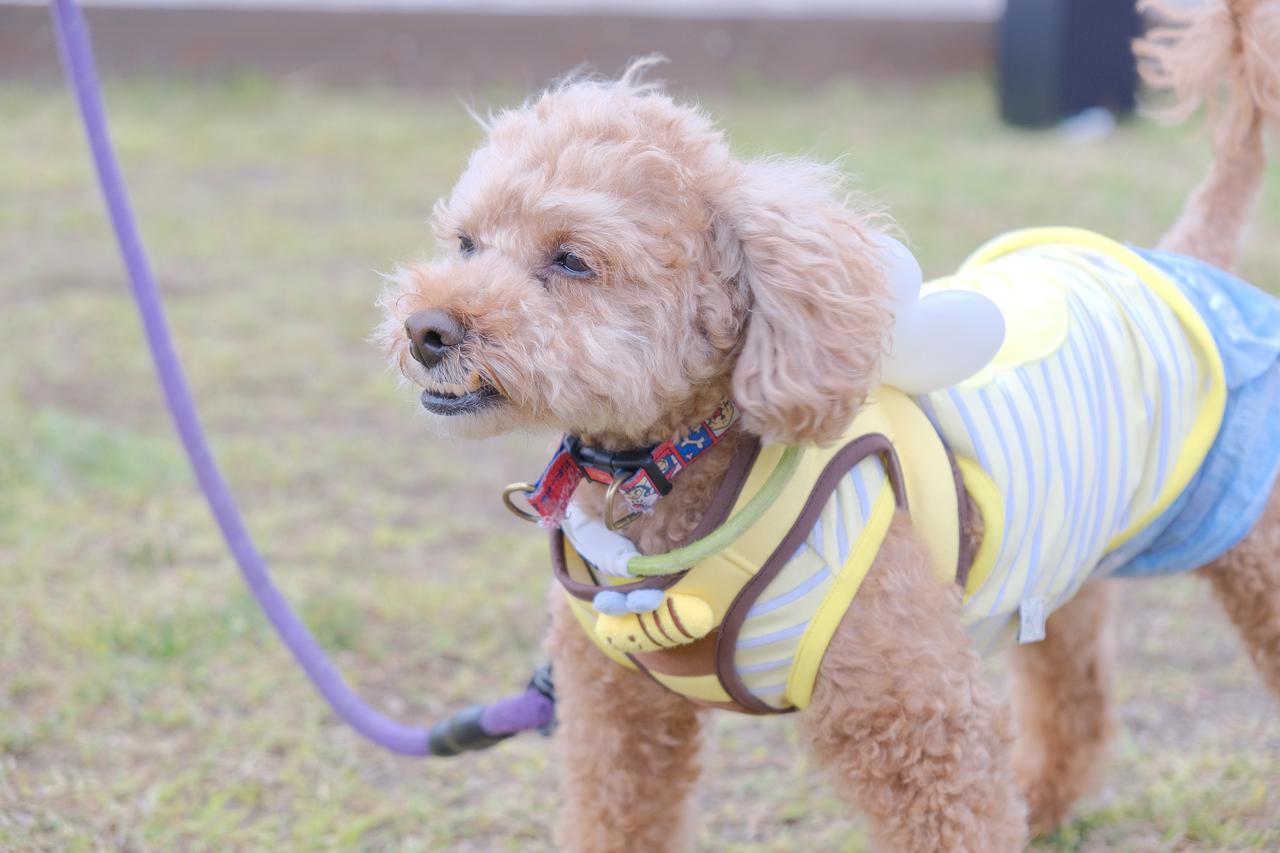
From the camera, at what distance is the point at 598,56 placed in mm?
8594

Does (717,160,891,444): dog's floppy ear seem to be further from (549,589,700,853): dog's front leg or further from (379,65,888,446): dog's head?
(549,589,700,853): dog's front leg

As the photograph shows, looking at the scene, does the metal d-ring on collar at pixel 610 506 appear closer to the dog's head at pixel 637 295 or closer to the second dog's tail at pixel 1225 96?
the dog's head at pixel 637 295

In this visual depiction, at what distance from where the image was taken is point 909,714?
1.70 meters

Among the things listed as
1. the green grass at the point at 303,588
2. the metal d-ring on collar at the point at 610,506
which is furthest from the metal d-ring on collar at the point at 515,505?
the green grass at the point at 303,588

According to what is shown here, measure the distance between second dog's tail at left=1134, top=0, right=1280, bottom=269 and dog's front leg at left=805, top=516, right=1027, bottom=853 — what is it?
101 cm

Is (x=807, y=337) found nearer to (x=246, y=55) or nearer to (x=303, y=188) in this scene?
(x=303, y=188)

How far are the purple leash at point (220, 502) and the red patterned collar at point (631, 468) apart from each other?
531 mm

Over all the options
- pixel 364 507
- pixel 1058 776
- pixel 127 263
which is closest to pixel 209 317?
pixel 364 507

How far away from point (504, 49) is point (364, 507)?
18.1 feet

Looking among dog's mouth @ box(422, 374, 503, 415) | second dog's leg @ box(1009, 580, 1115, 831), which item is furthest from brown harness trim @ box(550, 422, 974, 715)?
second dog's leg @ box(1009, 580, 1115, 831)

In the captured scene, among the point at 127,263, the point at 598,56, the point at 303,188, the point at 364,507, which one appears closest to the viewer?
the point at 127,263

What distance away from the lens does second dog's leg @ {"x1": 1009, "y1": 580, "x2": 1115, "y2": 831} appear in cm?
252

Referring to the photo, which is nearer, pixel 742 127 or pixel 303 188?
pixel 303 188

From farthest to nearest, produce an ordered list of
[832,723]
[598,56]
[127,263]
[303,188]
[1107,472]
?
[598,56], [303,188], [127,263], [1107,472], [832,723]
